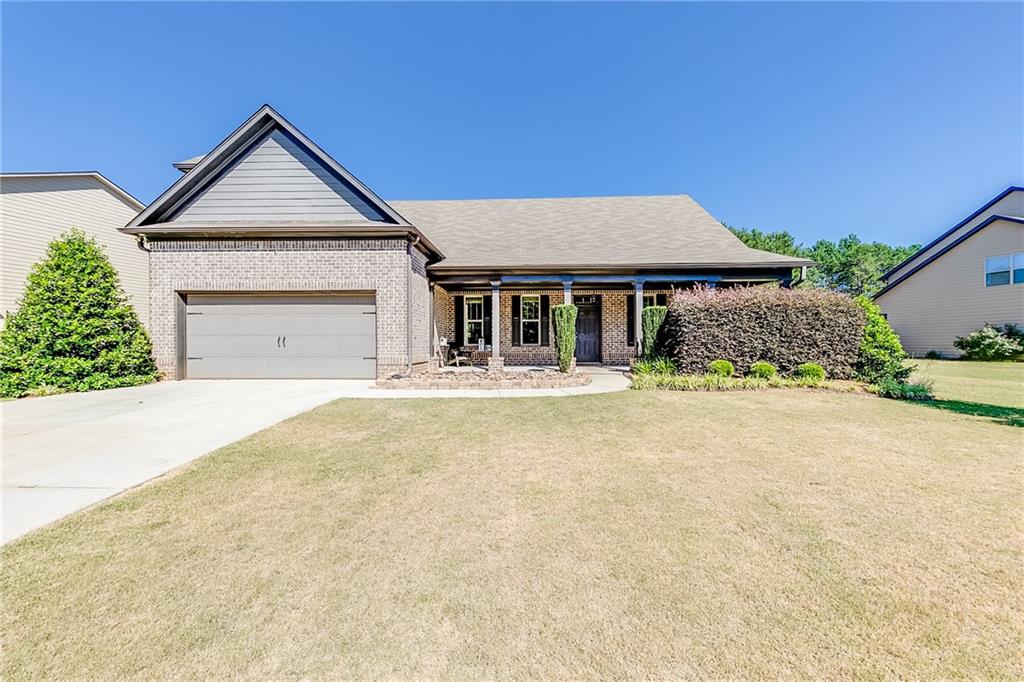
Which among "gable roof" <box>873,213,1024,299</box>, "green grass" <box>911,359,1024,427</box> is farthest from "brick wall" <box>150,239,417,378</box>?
"gable roof" <box>873,213,1024,299</box>

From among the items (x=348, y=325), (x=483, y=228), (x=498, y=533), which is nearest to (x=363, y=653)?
(x=498, y=533)

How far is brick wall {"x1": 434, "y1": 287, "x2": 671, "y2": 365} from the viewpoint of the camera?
15.1 meters

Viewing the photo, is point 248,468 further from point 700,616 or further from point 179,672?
point 700,616

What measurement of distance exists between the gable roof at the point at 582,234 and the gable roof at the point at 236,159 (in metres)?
3.02

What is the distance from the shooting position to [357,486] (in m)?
3.55

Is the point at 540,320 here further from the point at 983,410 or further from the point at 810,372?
the point at 983,410

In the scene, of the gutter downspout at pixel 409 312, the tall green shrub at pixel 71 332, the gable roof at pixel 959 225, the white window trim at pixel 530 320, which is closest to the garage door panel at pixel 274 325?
the gutter downspout at pixel 409 312

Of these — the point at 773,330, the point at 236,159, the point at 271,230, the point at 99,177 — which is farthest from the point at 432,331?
the point at 99,177

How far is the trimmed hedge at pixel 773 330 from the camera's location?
376 inches

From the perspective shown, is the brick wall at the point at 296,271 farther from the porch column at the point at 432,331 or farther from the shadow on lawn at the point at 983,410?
the shadow on lawn at the point at 983,410

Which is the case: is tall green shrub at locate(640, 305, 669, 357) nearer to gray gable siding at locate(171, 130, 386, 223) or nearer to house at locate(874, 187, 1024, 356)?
gray gable siding at locate(171, 130, 386, 223)

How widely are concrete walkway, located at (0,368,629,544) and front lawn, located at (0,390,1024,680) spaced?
48 cm

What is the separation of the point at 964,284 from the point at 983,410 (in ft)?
55.7

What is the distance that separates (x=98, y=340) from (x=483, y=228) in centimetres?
1192
